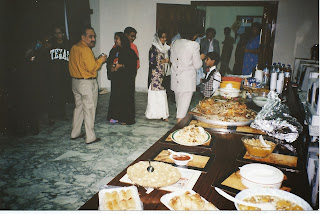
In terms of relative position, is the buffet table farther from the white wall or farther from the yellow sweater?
the white wall

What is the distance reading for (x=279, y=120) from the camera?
5.78 ft

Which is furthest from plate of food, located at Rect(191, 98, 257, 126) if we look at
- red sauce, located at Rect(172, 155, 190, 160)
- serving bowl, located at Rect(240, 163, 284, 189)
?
serving bowl, located at Rect(240, 163, 284, 189)

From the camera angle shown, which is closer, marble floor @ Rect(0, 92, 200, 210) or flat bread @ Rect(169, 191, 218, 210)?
flat bread @ Rect(169, 191, 218, 210)

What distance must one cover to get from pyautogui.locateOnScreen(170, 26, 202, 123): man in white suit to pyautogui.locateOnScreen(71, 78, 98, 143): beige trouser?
1.05m

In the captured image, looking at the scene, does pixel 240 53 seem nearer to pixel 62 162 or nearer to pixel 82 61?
pixel 82 61

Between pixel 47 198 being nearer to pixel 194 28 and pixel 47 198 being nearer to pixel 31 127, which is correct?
pixel 31 127

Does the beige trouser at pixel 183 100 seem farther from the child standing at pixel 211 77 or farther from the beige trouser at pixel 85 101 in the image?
the beige trouser at pixel 85 101

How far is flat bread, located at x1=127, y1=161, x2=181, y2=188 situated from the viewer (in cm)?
109

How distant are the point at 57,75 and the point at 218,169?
380 cm

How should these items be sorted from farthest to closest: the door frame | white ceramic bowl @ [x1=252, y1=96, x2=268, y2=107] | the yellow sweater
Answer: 1. the door frame
2. the yellow sweater
3. white ceramic bowl @ [x1=252, y1=96, x2=268, y2=107]

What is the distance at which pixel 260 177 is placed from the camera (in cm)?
110

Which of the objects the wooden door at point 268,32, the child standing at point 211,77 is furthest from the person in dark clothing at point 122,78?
the wooden door at point 268,32

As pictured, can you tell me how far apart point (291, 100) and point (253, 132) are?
1.19 meters

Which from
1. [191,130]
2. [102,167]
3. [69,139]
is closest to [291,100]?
[191,130]
